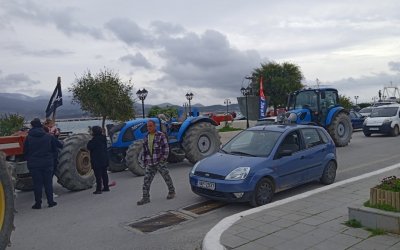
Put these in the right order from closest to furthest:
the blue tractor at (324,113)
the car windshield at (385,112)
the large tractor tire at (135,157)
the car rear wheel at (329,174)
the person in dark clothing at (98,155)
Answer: the car rear wheel at (329,174) → the person in dark clothing at (98,155) → the large tractor tire at (135,157) → the blue tractor at (324,113) → the car windshield at (385,112)

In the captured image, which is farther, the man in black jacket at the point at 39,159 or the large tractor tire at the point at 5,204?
the man in black jacket at the point at 39,159

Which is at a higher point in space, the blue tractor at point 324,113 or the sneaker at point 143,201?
the blue tractor at point 324,113

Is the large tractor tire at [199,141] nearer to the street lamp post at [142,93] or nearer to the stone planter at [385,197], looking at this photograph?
the stone planter at [385,197]

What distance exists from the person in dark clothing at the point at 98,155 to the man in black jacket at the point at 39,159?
1134 mm

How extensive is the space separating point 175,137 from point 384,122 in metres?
12.8

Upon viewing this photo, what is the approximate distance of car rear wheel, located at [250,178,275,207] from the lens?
25.8ft

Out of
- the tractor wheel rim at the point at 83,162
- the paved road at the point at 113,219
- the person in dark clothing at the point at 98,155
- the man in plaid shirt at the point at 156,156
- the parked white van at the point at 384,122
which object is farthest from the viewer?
A: the parked white van at the point at 384,122

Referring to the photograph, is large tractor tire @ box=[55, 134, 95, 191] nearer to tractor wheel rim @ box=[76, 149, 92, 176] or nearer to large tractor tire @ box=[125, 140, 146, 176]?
tractor wheel rim @ box=[76, 149, 92, 176]

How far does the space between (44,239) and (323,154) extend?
604 cm

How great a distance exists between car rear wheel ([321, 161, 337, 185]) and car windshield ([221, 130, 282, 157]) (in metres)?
1.67

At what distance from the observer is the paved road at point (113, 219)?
6301 millimetres

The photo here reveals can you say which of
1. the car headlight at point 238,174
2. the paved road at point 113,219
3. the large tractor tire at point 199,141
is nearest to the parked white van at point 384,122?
the paved road at point 113,219

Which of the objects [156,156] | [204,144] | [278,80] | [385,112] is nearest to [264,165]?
[156,156]

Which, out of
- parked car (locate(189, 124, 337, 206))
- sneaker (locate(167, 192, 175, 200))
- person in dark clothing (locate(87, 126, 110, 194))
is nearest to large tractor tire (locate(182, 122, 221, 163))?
person in dark clothing (locate(87, 126, 110, 194))
